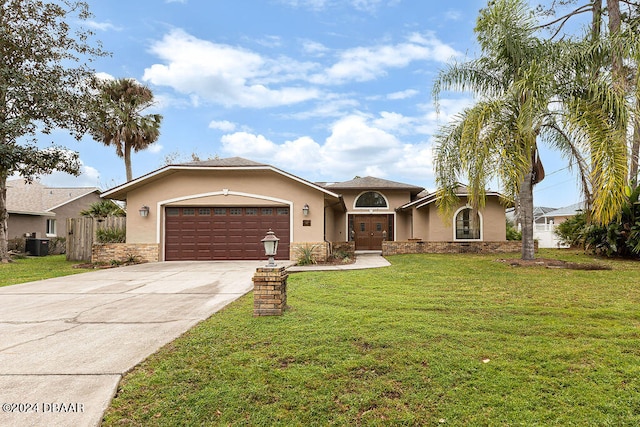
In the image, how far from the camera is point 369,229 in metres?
21.5

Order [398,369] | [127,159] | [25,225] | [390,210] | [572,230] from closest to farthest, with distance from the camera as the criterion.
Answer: [398,369], [572,230], [390,210], [25,225], [127,159]

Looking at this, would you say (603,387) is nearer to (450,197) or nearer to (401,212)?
(450,197)

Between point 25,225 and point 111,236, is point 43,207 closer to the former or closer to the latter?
point 25,225

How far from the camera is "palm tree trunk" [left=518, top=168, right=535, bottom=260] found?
11844 mm

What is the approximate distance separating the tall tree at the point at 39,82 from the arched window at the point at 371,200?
1435 centimetres

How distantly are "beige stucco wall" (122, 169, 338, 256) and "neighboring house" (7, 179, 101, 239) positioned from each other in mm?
12354

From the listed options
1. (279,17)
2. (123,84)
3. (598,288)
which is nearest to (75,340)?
(598,288)

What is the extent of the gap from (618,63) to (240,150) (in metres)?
25.0

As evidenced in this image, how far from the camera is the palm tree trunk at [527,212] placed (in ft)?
38.9

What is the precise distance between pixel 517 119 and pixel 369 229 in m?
12.0

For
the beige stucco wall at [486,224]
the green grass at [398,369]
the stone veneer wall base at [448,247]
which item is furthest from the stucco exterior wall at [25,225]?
the beige stucco wall at [486,224]

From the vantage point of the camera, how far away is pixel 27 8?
15.8 metres

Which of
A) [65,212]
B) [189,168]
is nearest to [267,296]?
[189,168]

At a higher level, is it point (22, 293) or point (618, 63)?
point (618, 63)
